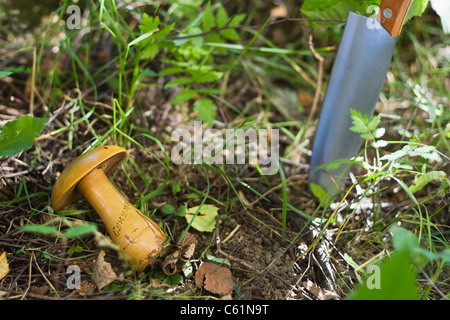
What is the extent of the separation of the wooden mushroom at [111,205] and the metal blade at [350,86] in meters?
0.71

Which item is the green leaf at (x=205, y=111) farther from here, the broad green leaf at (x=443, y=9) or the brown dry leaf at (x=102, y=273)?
the broad green leaf at (x=443, y=9)

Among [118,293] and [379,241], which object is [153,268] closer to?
[118,293]

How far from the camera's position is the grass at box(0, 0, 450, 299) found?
139 centimetres

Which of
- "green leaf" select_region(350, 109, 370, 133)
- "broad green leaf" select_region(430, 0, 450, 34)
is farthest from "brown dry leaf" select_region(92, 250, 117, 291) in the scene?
"broad green leaf" select_region(430, 0, 450, 34)

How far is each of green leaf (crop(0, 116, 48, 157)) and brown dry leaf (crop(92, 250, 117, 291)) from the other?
46 centimetres

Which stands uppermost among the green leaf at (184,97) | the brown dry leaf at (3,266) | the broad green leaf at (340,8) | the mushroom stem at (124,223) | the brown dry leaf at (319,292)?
the broad green leaf at (340,8)

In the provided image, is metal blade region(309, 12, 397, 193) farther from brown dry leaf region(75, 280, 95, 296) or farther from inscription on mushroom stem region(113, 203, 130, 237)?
brown dry leaf region(75, 280, 95, 296)

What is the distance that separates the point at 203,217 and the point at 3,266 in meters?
0.72

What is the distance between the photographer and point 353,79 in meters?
1.56

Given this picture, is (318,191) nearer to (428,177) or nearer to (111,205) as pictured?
(428,177)

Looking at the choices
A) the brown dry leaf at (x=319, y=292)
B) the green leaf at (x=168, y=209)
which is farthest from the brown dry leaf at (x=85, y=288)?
the brown dry leaf at (x=319, y=292)

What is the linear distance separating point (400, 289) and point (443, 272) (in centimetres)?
73

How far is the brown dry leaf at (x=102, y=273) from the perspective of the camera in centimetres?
128
